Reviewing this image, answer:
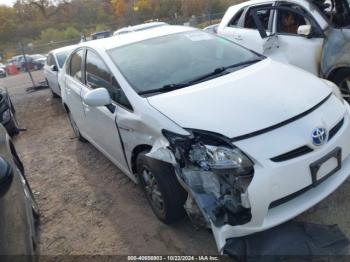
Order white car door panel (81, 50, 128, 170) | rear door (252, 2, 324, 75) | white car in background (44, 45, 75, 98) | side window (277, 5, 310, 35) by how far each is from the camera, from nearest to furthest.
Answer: white car door panel (81, 50, 128, 170), rear door (252, 2, 324, 75), side window (277, 5, 310, 35), white car in background (44, 45, 75, 98)

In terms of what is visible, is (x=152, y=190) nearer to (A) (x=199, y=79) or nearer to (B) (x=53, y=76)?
(A) (x=199, y=79)

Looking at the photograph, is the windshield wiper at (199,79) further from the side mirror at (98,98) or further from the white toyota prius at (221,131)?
the side mirror at (98,98)

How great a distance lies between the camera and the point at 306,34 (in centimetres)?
483

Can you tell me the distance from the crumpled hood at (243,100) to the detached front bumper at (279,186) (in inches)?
5.5

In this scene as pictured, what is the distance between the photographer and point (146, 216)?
3.58 m

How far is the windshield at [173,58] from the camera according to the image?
342 cm

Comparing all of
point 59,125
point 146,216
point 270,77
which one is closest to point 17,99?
point 59,125

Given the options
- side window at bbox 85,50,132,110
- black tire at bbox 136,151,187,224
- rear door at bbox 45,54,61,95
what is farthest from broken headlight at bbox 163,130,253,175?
rear door at bbox 45,54,61,95

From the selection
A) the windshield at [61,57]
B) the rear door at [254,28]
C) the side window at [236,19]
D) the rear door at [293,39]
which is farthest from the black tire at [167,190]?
the windshield at [61,57]

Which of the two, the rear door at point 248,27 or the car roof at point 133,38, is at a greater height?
the car roof at point 133,38

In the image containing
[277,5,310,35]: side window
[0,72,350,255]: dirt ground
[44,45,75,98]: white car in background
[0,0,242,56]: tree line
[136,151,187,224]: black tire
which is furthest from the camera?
[0,0,242,56]: tree line

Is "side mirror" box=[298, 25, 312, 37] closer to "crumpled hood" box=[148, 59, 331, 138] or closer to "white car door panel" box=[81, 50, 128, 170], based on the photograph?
"crumpled hood" box=[148, 59, 331, 138]

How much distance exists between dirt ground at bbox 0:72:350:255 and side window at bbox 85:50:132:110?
3.80ft

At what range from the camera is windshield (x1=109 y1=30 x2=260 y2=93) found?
342 cm
